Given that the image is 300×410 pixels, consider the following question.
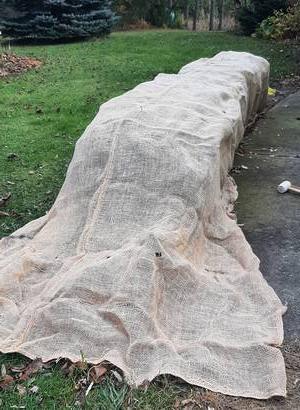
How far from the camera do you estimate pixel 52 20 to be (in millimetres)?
14555

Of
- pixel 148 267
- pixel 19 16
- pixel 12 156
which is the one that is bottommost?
pixel 19 16

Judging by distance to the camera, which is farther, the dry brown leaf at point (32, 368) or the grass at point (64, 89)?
the grass at point (64, 89)

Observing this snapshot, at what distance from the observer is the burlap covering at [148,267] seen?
2961 mm

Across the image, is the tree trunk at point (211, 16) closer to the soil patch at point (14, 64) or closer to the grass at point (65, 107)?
the grass at point (65, 107)

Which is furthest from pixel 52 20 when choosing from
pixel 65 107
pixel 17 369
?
pixel 17 369

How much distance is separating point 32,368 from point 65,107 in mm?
5722

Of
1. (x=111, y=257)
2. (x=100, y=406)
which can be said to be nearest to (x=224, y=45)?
(x=111, y=257)

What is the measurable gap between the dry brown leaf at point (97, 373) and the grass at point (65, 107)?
40 millimetres

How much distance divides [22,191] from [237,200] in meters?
1.86

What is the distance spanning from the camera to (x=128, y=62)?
11.5m

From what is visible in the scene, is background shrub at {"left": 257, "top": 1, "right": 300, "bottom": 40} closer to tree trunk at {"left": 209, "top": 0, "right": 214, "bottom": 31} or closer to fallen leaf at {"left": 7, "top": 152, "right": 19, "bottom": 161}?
tree trunk at {"left": 209, "top": 0, "right": 214, "bottom": 31}

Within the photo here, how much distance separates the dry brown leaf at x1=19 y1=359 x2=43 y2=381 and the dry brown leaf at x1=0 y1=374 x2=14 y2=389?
5cm

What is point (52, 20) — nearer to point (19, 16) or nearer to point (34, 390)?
point (19, 16)

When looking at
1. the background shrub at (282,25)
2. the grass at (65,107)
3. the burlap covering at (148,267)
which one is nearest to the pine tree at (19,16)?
the grass at (65,107)
